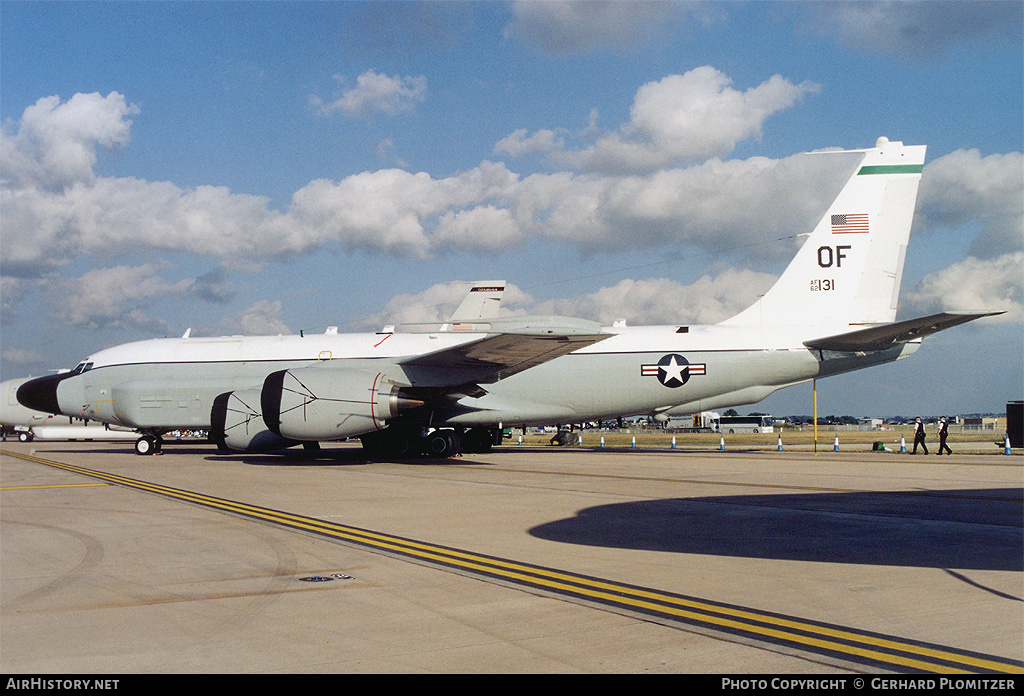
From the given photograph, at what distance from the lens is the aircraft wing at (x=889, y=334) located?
21945 millimetres

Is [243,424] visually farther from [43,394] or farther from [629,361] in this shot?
[629,361]

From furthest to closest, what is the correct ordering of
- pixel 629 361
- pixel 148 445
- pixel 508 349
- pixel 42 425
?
pixel 42 425
pixel 148 445
pixel 629 361
pixel 508 349

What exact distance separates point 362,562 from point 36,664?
3.70 meters

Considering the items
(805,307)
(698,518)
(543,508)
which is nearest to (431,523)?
(543,508)

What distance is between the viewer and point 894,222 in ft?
89.6

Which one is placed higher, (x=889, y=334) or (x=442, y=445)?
(x=889, y=334)

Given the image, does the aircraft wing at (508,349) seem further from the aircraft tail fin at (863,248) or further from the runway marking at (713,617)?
the runway marking at (713,617)

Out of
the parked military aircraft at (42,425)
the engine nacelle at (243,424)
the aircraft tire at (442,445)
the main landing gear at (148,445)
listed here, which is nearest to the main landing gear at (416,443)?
the aircraft tire at (442,445)

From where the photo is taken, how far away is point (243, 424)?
79.9 feet

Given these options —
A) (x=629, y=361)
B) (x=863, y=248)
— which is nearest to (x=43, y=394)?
(x=629, y=361)

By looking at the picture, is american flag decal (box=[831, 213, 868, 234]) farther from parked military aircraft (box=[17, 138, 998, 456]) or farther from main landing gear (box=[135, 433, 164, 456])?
main landing gear (box=[135, 433, 164, 456])

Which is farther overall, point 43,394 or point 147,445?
point 43,394

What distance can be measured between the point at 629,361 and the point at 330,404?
10.2 metres

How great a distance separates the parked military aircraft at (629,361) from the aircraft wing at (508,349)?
19cm
